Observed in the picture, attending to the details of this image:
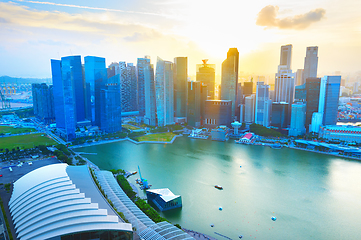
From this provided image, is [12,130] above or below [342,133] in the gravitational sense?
below

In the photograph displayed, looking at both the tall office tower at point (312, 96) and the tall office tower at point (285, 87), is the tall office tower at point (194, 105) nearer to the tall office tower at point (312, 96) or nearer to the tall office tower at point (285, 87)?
the tall office tower at point (285, 87)

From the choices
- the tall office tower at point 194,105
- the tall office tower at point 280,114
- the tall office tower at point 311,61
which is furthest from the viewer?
the tall office tower at point 311,61

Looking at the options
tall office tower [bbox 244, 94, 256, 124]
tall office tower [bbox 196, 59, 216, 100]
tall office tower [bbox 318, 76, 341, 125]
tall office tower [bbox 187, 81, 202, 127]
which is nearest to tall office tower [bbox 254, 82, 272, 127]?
tall office tower [bbox 244, 94, 256, 124]

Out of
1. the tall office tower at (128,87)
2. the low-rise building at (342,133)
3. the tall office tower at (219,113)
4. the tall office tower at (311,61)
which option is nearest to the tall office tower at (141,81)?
the tall office tower at (128,87)

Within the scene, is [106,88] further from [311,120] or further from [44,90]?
[311,120]

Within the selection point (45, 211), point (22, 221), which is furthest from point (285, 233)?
point (22, 221)

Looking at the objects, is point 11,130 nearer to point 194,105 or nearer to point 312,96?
point 194,105

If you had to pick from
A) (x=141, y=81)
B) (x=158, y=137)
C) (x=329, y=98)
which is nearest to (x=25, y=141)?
(x=158, y=137)
